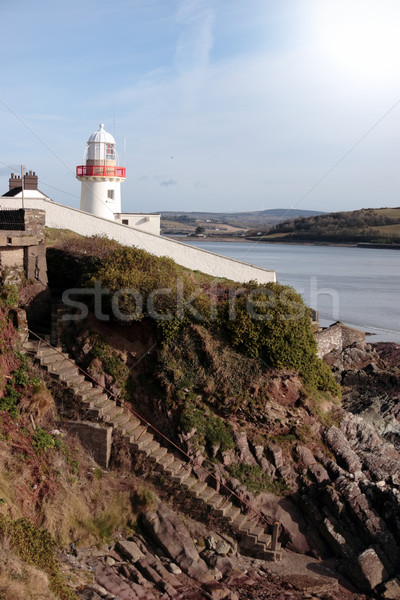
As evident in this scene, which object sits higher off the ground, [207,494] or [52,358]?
[52,358]

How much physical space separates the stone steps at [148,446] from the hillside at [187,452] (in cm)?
4

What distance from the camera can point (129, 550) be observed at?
11383 mm

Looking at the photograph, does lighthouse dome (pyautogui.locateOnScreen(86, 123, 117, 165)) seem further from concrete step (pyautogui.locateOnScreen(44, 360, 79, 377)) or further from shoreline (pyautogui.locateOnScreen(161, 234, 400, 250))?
shoreline (pyautogui.locateOnScreen(161, 234, 400, 250))

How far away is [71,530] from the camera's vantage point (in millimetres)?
11359

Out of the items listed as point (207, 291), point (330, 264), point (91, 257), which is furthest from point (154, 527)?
point (330, 264)

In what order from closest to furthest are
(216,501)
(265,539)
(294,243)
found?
(265,539) → (216,501) → (294,243)

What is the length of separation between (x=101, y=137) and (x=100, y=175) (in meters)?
1.75

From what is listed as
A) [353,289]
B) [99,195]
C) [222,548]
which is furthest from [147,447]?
[353,289]

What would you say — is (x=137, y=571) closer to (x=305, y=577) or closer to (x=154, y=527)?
(x=154, y=527)

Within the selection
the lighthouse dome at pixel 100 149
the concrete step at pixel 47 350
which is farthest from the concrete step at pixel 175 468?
the lighthouse dome at pixel 100 149

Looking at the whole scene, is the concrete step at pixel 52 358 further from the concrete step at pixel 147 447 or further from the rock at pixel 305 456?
the rock at pixel 305 456

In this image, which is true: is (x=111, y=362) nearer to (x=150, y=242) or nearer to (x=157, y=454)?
(x=157, y=454)

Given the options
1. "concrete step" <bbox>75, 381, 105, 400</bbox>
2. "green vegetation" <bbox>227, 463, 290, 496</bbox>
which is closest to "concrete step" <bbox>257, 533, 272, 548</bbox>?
"green vegetation" <bbox>227, 463, 290, 496</bbox>

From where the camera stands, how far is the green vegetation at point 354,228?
316ft
